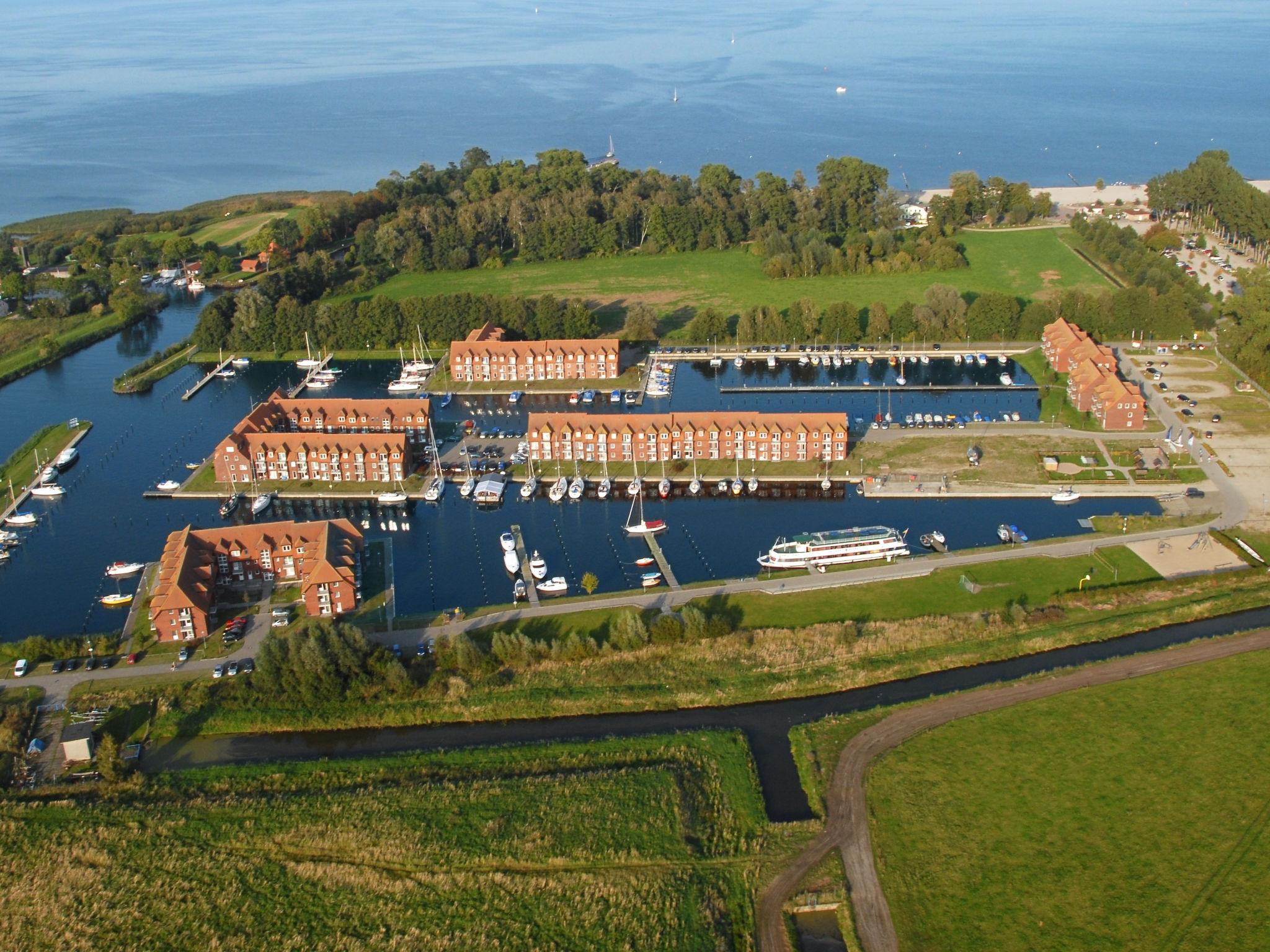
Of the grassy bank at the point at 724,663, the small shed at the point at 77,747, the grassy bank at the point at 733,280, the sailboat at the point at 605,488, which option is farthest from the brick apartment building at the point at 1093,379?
the small shed at the point at 77,747

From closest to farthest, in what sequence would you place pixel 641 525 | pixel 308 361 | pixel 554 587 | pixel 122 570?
pixel 554 587
pixel 122 570
pixel 641 525
pixel 308 361

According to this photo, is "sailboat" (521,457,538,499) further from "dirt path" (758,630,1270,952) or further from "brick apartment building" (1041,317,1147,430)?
"brick apartment building" (1041,317,1147,430)

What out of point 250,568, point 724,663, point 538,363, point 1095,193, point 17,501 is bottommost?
point 17,501

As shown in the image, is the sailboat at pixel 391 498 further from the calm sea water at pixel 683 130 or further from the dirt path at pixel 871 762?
the calm sea water at pixel 683 130

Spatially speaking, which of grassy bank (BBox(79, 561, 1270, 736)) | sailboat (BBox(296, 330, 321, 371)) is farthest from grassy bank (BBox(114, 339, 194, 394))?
grassy bank (BBox(79, 561, 1270, 736))

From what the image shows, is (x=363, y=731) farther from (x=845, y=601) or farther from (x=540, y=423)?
(x=540, y=423)

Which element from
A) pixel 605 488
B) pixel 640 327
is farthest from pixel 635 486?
pixel 640 327

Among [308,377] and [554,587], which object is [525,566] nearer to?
[554,587]
